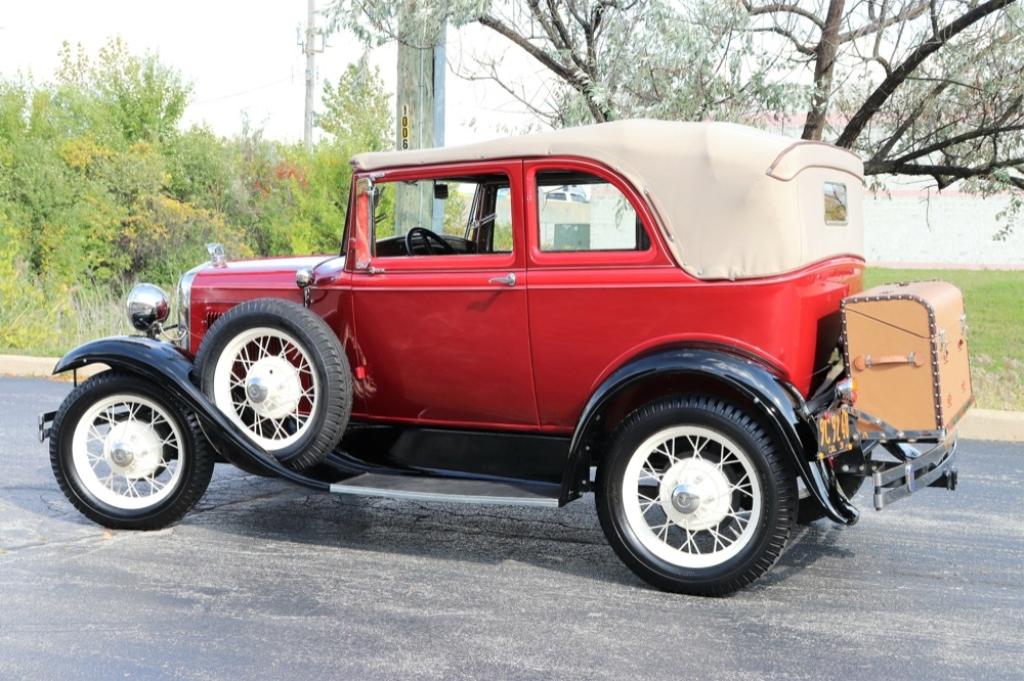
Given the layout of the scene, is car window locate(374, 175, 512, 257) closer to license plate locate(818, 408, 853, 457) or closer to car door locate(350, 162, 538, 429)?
car door locate(350, 162, 538, 429)

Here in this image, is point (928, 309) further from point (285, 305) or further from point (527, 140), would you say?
point (285, 305)

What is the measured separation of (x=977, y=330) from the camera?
57.6 feet

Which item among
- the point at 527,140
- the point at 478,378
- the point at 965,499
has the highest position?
the point at 527,140

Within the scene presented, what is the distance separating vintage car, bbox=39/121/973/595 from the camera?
462 cm

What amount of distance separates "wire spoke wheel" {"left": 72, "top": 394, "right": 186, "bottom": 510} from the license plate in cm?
307

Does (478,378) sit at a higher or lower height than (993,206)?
lower

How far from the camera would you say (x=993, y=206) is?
27375mm

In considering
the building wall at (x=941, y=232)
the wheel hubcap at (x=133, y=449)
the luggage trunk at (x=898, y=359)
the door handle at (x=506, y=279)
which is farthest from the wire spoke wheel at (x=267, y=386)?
the building wall at (x=941, y=232)

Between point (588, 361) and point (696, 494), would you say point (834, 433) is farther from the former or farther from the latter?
point (588, 361)

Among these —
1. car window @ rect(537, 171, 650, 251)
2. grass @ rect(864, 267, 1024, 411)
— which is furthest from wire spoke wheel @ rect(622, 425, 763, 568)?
grass @ rect(864, 267, 1024, 411)

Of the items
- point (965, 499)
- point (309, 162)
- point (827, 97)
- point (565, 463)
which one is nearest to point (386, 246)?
point (565, 463)

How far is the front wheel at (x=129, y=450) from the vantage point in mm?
5504

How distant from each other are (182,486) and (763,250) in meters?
3.04

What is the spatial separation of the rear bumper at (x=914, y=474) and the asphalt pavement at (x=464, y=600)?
42cm
